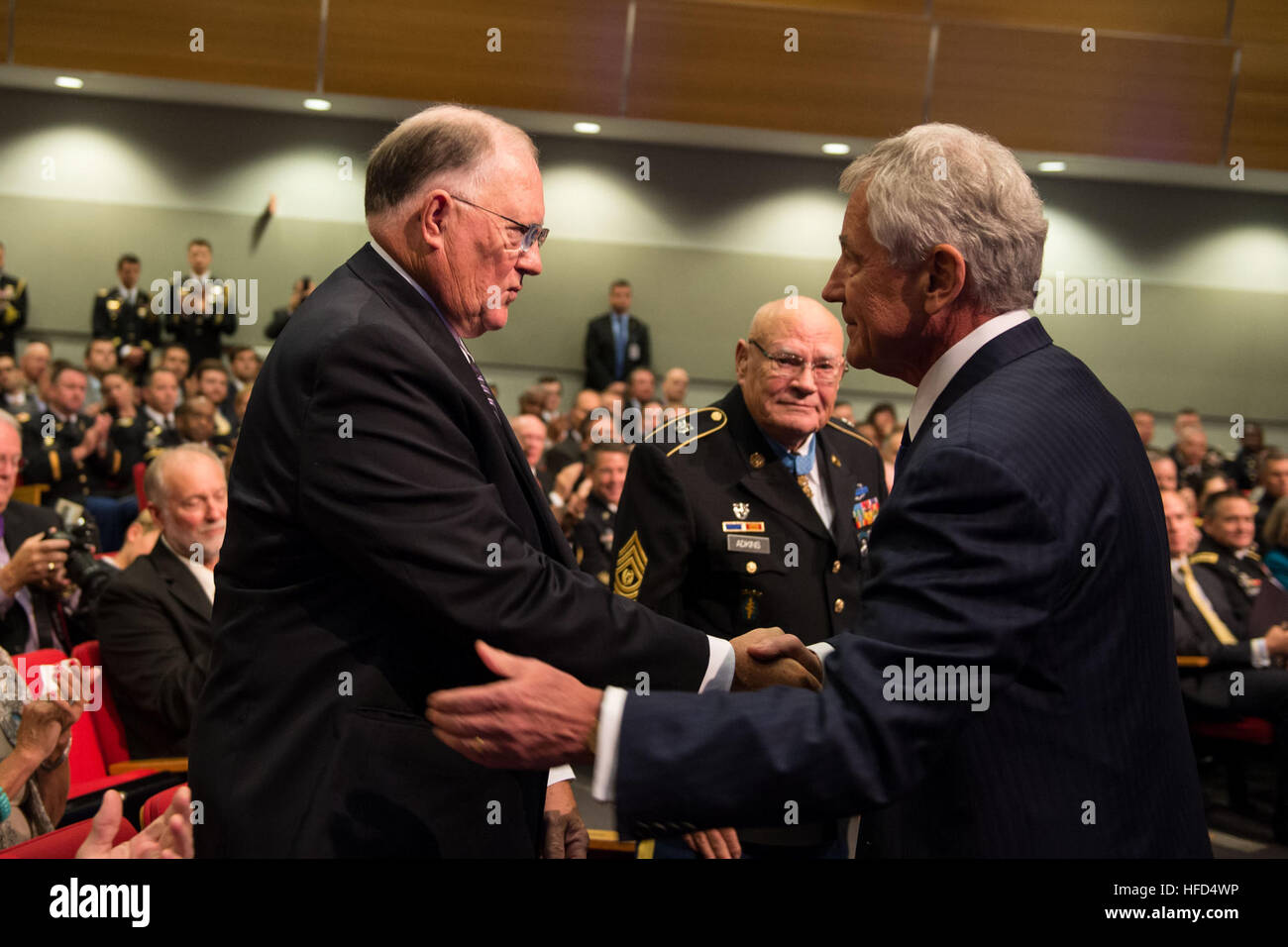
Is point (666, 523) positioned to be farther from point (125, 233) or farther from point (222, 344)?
point (125, 233)

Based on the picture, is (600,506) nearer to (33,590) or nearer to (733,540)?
(33,590)

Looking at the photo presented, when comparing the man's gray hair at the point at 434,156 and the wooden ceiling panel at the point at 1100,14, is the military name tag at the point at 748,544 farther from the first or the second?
the wooden ceiling panel at the point at 1100,14

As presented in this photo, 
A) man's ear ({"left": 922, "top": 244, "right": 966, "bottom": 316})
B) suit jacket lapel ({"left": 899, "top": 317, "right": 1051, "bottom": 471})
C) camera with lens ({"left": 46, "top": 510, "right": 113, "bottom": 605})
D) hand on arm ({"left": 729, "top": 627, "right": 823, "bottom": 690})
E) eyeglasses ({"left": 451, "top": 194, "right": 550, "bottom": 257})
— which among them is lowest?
camera with lens ({"left": 46, "top": 510, "right": 113, "bottom": 605})

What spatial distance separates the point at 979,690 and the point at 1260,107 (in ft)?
35.1

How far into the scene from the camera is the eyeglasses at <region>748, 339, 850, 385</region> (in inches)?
97.9

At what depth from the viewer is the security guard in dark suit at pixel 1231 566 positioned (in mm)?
4969

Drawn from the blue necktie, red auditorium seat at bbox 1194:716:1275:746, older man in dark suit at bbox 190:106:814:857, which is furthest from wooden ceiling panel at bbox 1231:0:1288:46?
older man in dark suit at bbox 190:106:814:857

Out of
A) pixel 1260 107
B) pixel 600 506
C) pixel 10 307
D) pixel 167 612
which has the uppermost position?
pixel 1260 107

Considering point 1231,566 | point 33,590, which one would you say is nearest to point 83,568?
point 33,590

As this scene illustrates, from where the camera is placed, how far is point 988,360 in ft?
4.45

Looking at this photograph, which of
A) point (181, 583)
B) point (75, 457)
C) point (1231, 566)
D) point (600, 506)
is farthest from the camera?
point (75, 457)

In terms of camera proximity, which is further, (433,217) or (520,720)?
(433,217)

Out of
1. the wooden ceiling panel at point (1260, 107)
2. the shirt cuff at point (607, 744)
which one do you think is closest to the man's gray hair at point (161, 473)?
the shirt cuff at point (607, 744)

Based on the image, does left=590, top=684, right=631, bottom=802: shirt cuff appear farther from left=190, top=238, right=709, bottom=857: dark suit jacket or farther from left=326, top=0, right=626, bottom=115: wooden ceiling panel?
left=326, top=0, right=626, bottom=115: wooden ceiling panel
